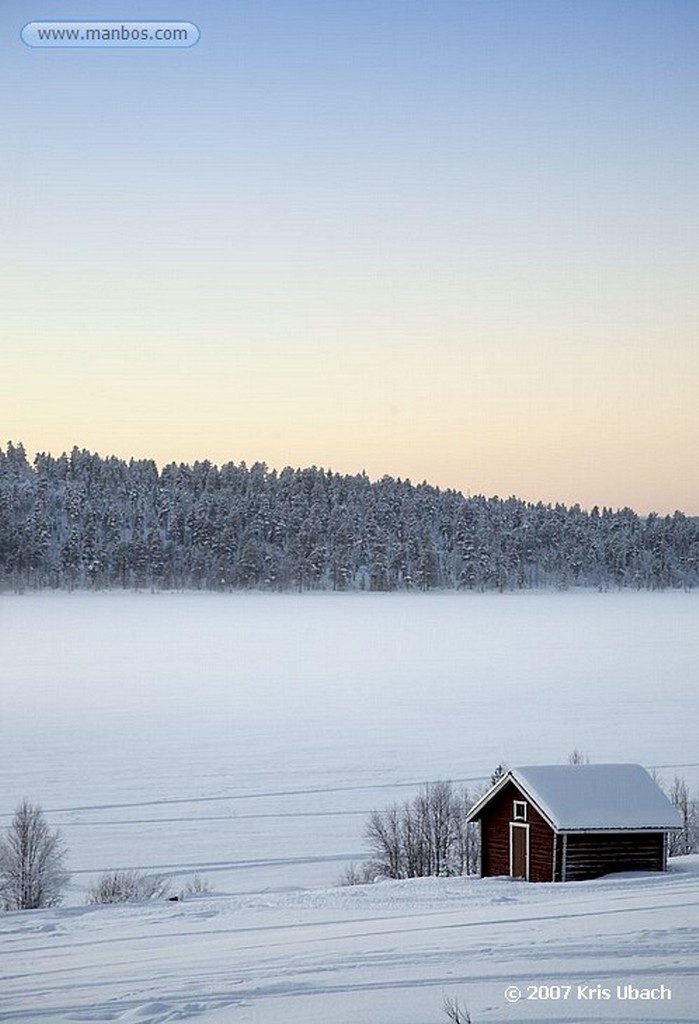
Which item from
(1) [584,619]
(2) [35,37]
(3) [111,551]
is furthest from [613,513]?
(2) [35,37]

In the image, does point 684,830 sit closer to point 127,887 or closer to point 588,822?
point 588,822

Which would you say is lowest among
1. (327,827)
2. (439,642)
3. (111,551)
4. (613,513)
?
(327,827)

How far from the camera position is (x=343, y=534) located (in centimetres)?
9119

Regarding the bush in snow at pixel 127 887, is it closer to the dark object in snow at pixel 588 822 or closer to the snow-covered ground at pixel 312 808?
the snow-covered ground at pixel 312 808

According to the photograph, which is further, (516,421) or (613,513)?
(613,513)

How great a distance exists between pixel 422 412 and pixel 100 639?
63514mm

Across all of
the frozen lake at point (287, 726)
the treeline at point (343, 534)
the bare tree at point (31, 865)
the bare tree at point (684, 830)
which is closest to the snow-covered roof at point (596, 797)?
the bare tree at point (684, 830)

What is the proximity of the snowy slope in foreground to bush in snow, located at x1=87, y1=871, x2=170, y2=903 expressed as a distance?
3959 mm

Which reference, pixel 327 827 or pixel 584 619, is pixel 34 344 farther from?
pixel 584 619

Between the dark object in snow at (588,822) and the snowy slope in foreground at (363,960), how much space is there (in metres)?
1.93

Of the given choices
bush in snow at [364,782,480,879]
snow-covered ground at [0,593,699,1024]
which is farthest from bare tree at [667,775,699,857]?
snow-covered ground at [0,593,699,1024]

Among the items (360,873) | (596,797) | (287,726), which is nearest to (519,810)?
(596,797)

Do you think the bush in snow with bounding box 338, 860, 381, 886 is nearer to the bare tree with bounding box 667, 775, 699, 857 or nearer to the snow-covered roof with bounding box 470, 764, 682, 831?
the snow-covered roof with bounding box 470, 764, 682, 831

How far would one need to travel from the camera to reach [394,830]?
19094 mm
